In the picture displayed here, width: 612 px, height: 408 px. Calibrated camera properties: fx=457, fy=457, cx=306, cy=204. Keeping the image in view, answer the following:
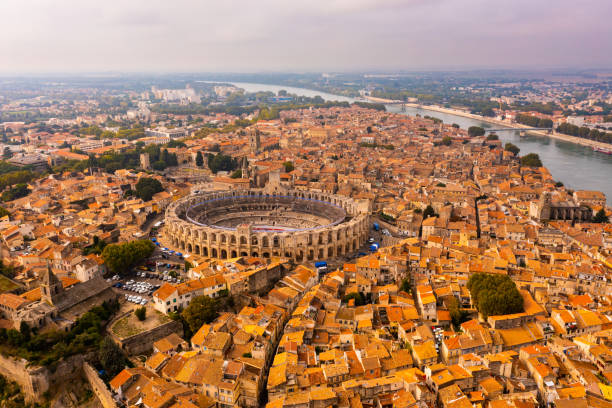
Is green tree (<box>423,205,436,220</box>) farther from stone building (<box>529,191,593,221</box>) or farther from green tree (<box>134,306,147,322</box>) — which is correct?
green tree (<box>134,306,147,322</box>)

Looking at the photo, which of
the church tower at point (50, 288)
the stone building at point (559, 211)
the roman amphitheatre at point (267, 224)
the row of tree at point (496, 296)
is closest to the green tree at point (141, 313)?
the church tower at point (50, 288)

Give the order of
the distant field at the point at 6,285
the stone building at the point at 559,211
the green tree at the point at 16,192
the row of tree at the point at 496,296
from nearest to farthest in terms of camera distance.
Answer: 1. the row of tree at the point at 496,296
2. the distant field at the point at 6,285
3. the stone building at the point at 559,211
4. the green tree at the point at 16,192

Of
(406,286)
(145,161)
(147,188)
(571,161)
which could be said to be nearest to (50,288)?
(406,286)

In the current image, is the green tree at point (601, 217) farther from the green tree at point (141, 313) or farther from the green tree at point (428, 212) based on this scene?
the green tree at point (141, 313)

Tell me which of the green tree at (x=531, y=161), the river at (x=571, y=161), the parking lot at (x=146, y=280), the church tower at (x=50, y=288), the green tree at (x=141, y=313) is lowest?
the river at (x=571, y=161)

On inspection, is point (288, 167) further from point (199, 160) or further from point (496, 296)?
point (496, 296)

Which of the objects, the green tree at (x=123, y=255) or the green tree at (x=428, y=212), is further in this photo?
the green tree at (x=428, y=212)

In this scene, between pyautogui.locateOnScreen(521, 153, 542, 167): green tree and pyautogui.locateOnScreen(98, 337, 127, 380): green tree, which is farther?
pyautogui.locateOnScreen(521, 153, 542, 167): green tree

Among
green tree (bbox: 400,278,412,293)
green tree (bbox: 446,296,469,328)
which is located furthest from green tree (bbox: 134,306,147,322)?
green tree (bbox: 446,296,469,328)
